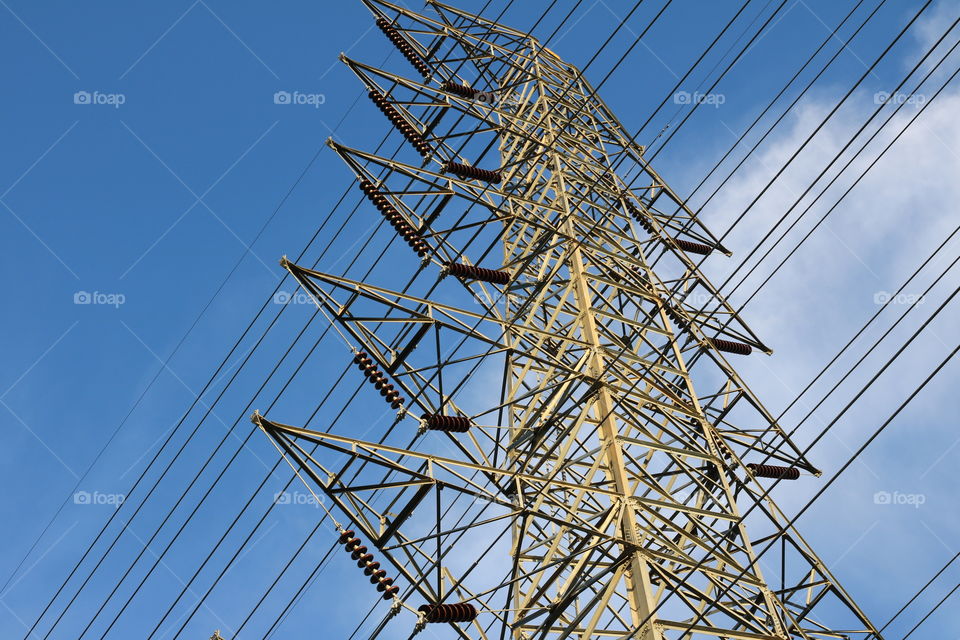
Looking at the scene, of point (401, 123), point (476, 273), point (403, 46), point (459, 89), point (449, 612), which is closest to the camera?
point (449, 612)

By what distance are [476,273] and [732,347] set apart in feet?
19.1

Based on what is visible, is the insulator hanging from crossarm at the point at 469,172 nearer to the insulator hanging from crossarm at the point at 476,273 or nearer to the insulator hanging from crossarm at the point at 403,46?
the insulator hanging from crossarm at the point at 476,273

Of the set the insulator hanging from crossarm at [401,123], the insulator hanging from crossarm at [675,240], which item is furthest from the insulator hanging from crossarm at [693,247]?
the insulator hanging from crossarm at [401,123]

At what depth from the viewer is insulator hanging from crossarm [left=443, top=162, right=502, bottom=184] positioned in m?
19.3

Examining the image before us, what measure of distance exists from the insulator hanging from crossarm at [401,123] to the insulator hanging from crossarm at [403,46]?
8.52ft

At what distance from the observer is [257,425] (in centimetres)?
1277

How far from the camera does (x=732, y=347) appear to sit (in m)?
20.4

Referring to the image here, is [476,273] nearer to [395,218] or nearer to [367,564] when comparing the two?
[395,218]

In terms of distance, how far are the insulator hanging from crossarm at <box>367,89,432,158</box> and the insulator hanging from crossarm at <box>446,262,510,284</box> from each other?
10.5 feet

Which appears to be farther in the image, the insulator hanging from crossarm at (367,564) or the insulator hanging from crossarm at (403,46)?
the insulator hanging from crossarm at (403,46)

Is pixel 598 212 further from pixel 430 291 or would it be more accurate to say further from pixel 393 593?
pixel 393 593

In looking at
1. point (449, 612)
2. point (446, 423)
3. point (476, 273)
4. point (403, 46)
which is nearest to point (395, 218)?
point (476, 273)

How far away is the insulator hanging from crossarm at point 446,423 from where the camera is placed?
15056mm

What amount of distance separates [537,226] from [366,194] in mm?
3231
